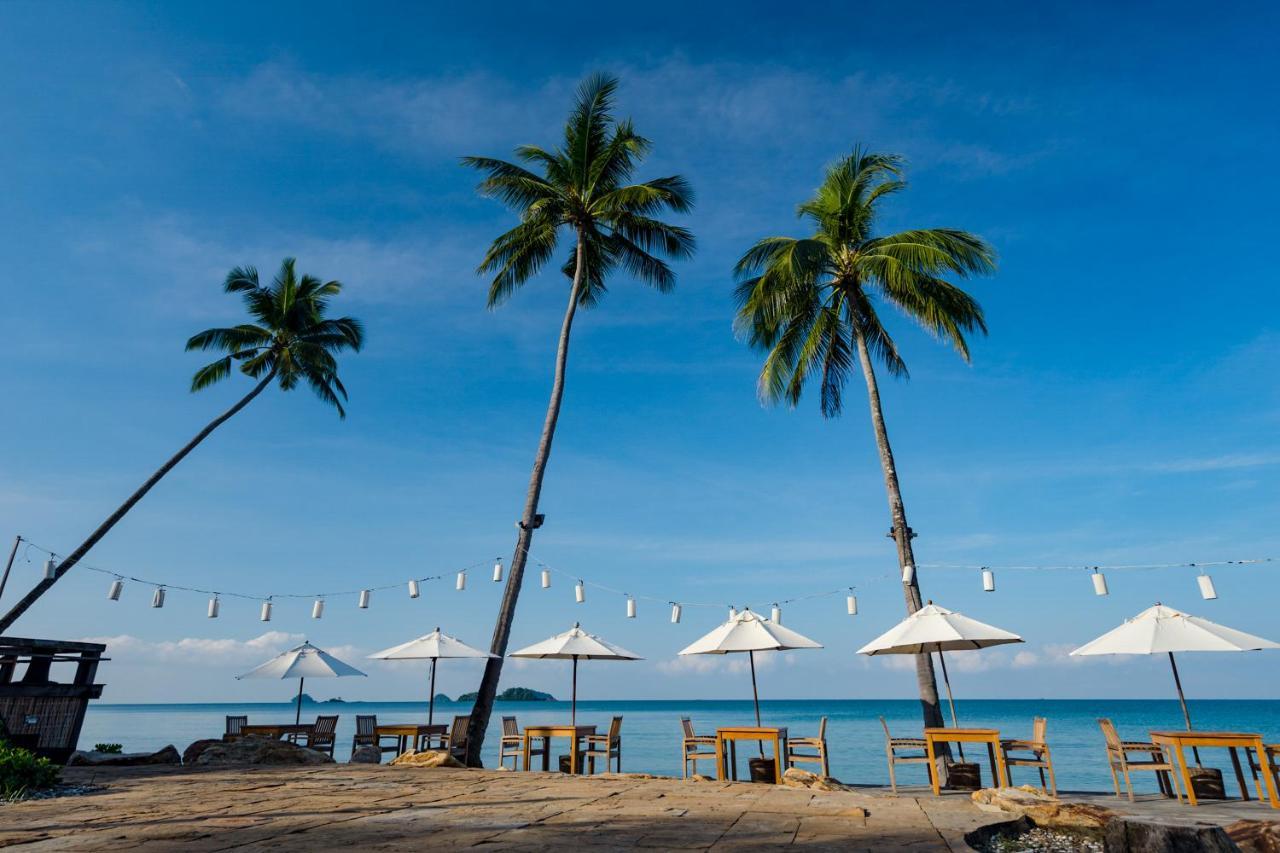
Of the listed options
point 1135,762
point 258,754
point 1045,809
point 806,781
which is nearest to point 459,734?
point 258,754

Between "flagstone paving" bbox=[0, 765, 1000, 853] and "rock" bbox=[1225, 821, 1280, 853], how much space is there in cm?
195

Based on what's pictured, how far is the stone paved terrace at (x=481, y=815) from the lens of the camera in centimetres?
532

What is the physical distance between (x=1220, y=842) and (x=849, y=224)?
1425 centimetres

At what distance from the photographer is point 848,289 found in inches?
645

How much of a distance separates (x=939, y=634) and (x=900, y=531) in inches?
145

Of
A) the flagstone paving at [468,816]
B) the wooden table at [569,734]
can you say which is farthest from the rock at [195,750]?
the wooden table at [569,734]

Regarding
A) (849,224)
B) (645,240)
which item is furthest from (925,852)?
(645,240)

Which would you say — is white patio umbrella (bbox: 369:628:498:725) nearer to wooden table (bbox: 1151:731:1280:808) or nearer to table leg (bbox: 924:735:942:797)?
table leg (bbox: 924:735:942:797)

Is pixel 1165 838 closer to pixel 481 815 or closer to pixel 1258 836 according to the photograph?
pixel 1258 836

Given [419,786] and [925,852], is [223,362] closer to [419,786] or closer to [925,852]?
[419,786]

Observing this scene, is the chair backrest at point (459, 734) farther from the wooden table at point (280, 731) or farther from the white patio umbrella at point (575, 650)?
the wooden table at point (280, 731)

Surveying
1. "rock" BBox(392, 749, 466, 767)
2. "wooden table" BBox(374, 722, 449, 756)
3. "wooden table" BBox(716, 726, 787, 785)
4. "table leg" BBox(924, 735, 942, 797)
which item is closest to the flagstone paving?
"table leg" BBox(924, 735, 942, 797)

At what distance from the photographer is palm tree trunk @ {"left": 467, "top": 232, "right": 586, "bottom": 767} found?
13.8 metres

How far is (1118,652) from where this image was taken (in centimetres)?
1033
